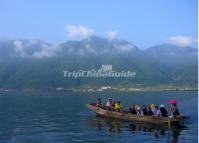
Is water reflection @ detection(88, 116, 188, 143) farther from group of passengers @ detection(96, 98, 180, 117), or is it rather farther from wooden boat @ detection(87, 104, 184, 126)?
group of passengers @ detection(96, 98, 180, 117)

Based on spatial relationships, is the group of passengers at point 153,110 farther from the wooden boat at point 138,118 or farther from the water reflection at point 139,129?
the water reflection at point 139,129

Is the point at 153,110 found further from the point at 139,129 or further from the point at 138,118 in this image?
the point at 139,129

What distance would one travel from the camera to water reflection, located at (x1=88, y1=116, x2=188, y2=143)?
46094mm

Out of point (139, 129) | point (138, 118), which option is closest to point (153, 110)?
point (138, 118)

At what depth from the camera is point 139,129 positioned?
168 feet

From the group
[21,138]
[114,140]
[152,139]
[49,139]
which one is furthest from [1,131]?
[152,139]

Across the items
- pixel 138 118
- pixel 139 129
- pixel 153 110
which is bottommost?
pixel 139 129

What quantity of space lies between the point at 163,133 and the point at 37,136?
1523 cm

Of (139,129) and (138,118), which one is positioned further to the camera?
(138,118)

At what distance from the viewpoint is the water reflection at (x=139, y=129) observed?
1815 inches

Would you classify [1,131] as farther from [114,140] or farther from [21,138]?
[114,140]

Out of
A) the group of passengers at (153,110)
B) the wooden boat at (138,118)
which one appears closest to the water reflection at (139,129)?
the wooden boat at (138,118)

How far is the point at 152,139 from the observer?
4353 cm

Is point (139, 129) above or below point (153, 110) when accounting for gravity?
below
